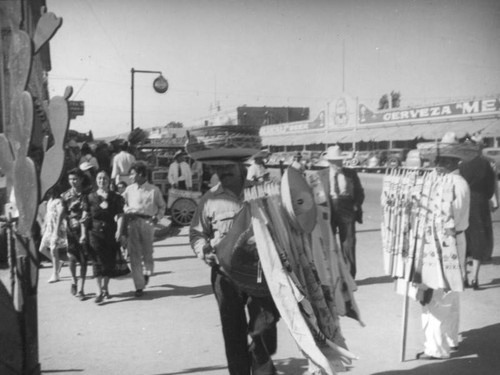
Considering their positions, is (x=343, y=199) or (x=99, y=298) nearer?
(x=99, y=298)

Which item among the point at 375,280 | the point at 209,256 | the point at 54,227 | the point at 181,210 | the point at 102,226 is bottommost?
the point at 375,280

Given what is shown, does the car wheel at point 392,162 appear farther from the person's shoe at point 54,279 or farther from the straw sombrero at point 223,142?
the straw sombrero at point 223,142

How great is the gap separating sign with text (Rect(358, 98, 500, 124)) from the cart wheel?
66.8 ft

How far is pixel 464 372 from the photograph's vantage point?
387 centimetres

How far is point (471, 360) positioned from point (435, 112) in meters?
29.3

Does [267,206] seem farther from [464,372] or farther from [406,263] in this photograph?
[464,372]

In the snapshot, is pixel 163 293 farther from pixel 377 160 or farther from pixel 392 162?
pixel 377 160

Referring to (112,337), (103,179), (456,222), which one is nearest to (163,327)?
(112,337)

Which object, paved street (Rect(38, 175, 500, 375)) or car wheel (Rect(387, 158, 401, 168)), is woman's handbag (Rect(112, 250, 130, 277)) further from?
car wheel (Rect(387, 158, 401, 168))

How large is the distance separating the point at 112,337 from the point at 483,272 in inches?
200

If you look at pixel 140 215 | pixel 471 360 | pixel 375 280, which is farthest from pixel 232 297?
pixel 375 280

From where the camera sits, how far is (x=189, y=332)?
4.91 meters

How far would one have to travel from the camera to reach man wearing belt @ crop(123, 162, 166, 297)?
645 cm

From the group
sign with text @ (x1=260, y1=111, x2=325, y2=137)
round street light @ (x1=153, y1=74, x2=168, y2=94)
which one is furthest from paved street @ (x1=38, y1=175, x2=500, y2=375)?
sign with text @ (x1=260, y1=111, x2=325, y2=137)
